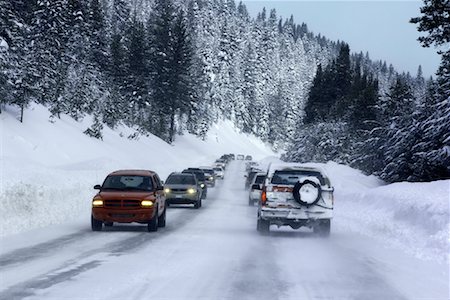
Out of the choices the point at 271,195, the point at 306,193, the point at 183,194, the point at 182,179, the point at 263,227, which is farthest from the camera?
the point at 182,179

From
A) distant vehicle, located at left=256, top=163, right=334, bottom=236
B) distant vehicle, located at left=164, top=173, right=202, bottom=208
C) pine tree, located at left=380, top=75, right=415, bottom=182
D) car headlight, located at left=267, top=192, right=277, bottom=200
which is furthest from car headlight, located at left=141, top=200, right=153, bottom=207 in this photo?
pine tree, located at left=380, top=75, right=415, bottom=182

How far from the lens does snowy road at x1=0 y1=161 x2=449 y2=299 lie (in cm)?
889

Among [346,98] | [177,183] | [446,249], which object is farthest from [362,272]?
[346,98]

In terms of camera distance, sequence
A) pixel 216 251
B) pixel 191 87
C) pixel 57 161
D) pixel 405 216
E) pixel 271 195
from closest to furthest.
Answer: pixel 216 251, pixel 271 195, pixel 405 216, pixel 57 161, pixel 191 87

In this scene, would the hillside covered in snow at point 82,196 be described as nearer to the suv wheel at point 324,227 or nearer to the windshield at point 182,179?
the suv wheel at point 324,227

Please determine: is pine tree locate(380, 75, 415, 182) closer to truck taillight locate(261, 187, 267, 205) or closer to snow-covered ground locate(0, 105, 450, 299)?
snow-covered ground locate(0, 105, 450, 299)

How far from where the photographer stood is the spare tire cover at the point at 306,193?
17688 mm

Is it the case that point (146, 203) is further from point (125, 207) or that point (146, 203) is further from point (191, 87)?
point (191, 87)

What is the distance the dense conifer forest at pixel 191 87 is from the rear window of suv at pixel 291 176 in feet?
42.5

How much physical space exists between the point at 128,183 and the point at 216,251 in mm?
6301

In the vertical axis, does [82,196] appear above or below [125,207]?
above

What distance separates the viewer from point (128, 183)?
63.7 feet

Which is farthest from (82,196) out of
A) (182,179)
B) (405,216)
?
(405,216)

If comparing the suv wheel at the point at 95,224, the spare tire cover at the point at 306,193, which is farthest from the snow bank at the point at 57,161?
the spare tire cover at the point at 306,193
